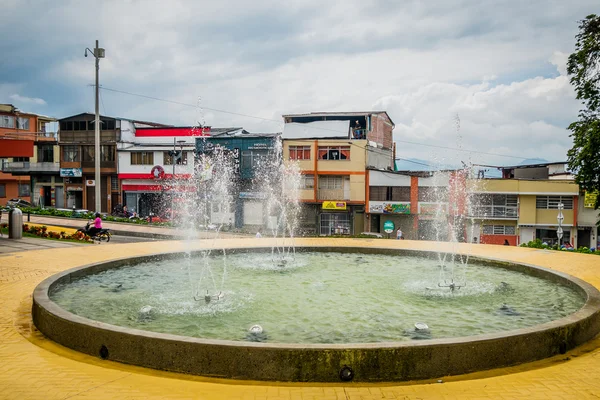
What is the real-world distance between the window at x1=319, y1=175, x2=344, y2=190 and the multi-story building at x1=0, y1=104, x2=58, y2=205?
1055 inches

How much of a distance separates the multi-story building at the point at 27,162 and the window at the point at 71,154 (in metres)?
1.75

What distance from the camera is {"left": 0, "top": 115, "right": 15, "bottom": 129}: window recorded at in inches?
2208

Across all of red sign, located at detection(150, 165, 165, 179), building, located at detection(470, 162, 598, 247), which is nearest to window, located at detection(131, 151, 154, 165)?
red sign, located at detection(150, 165, 165, 179)

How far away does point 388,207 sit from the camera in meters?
39.4

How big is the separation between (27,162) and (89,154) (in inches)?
318

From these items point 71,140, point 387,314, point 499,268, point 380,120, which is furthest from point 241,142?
point 387,314

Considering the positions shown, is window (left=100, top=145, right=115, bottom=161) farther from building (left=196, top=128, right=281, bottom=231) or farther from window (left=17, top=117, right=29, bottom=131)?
window (left=17, top=117, right=29, bottom=131)

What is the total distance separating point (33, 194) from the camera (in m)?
52.8

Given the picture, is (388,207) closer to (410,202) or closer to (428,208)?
(410,202)

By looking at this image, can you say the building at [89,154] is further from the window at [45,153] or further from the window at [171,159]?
the window at [171,159]

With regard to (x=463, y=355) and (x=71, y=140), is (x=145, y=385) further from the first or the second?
(x=71, y=140)

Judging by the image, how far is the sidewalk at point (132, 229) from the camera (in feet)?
88.7

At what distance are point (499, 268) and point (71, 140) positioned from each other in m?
45.6

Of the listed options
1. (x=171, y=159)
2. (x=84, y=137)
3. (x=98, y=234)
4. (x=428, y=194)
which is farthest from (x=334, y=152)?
(x=84, y=137)
